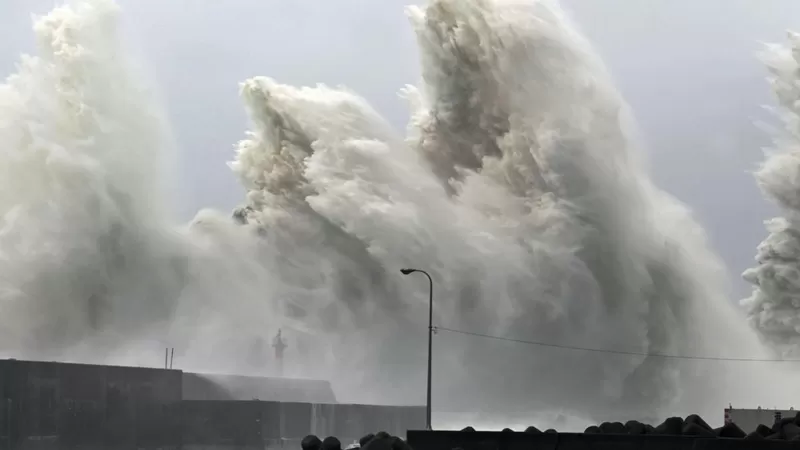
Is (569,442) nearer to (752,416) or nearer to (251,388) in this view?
(752,416)

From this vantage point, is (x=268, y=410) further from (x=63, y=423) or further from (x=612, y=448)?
(x=612, y=448)

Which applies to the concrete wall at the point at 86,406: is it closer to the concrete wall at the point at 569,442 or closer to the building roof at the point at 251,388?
the building roof at the point at 251,388

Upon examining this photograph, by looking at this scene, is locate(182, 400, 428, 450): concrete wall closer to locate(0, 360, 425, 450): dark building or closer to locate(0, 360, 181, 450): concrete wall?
locate(0, 360, 425, 450): dark building

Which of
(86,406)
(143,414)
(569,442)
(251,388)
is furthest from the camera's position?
(251,388)

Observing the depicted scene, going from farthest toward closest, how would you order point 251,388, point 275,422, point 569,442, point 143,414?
point 251,388 < point 275,422 < point 143,414 < point 569,442

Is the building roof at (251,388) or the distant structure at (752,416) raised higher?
the building roof at (251,388)

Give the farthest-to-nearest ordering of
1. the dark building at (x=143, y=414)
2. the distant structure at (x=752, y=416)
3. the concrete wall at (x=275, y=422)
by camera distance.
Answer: the distant structure at (x=752, y=416) < the concrete wall at (x=275, y=422) < the dark building at (x=143, y=414)

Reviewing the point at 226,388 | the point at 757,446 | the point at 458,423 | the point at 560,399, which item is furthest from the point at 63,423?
the point at 560,399

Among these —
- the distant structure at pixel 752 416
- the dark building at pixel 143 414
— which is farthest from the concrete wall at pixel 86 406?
the distant structure at pixel 752 416

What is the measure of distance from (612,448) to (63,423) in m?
22.4

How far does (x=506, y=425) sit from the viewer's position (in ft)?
221

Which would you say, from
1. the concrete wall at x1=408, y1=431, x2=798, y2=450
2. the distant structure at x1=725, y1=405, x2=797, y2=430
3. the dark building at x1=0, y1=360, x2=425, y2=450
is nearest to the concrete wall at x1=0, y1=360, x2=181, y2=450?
the dark building at x1=0, y1=360, x2=425, y2=450

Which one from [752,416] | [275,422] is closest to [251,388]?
[275,422]

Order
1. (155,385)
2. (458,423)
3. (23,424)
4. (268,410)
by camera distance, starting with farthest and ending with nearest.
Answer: (458,423), (268,410), (155,385), (23,424)
